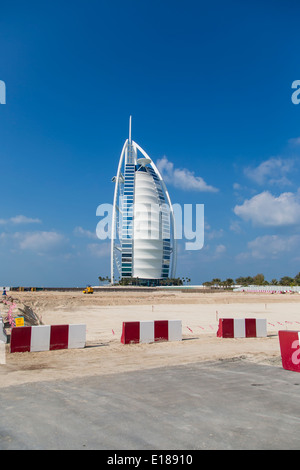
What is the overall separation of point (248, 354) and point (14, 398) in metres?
8.55

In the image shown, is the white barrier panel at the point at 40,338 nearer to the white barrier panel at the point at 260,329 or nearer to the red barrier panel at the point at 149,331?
the red barrier panel at the point at 149,331

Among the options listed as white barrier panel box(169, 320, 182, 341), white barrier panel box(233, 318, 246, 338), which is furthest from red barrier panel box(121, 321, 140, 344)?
white barrier panel box(233, 318, 246, 338)

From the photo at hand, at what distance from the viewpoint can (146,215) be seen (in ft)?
439

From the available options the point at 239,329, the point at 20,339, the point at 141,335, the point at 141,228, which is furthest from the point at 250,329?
the point at 141,228

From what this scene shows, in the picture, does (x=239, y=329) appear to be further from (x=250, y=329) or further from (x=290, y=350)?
(x=290, y=350)

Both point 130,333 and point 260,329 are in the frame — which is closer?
point 130,333

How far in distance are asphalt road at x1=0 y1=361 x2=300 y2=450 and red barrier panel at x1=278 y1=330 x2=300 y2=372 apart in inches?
19.9

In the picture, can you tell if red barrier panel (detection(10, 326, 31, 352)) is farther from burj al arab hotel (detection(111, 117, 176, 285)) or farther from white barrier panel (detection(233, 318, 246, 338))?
burj al arab hotel (detection(111, 117, 176, 285))

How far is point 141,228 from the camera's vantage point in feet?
432

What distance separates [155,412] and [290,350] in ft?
18.4

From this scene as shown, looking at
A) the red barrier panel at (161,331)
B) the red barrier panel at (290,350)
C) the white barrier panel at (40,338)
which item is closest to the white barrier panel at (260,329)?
the red barrier panel at (161,331)

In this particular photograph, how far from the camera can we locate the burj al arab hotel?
5192 inches
